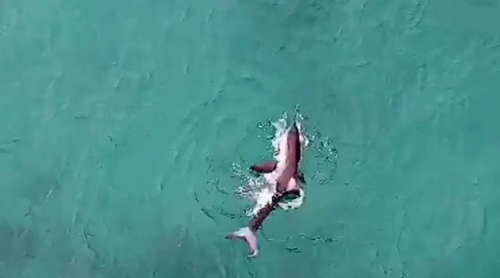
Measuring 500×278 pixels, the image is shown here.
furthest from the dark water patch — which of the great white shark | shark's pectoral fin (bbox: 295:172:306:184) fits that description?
shark's pectoral fin (bbox: 295:172:306:184)

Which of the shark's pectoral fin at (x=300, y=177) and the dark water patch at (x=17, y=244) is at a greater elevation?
the shark's pectoral fin at (x=300, y=177)

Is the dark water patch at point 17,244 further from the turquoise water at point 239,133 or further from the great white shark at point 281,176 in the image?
the great white shark at point 281,176

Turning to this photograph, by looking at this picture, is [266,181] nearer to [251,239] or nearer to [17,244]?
[251,239]

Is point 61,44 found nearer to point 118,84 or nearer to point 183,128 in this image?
point 118,84

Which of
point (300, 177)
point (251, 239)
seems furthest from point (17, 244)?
point (300, 177)

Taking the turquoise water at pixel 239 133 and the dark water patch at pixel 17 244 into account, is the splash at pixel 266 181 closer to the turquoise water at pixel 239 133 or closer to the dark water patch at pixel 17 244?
the turquoise water at pixel 239 133

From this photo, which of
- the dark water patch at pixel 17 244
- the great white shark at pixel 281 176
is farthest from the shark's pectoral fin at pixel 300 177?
the dark water patch at pixel 17 244

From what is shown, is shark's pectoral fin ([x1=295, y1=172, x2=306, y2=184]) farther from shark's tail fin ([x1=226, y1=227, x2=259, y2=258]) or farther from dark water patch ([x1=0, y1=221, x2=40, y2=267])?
dark water patch ([x1=0, y1=221, x2=40, y2=267])
